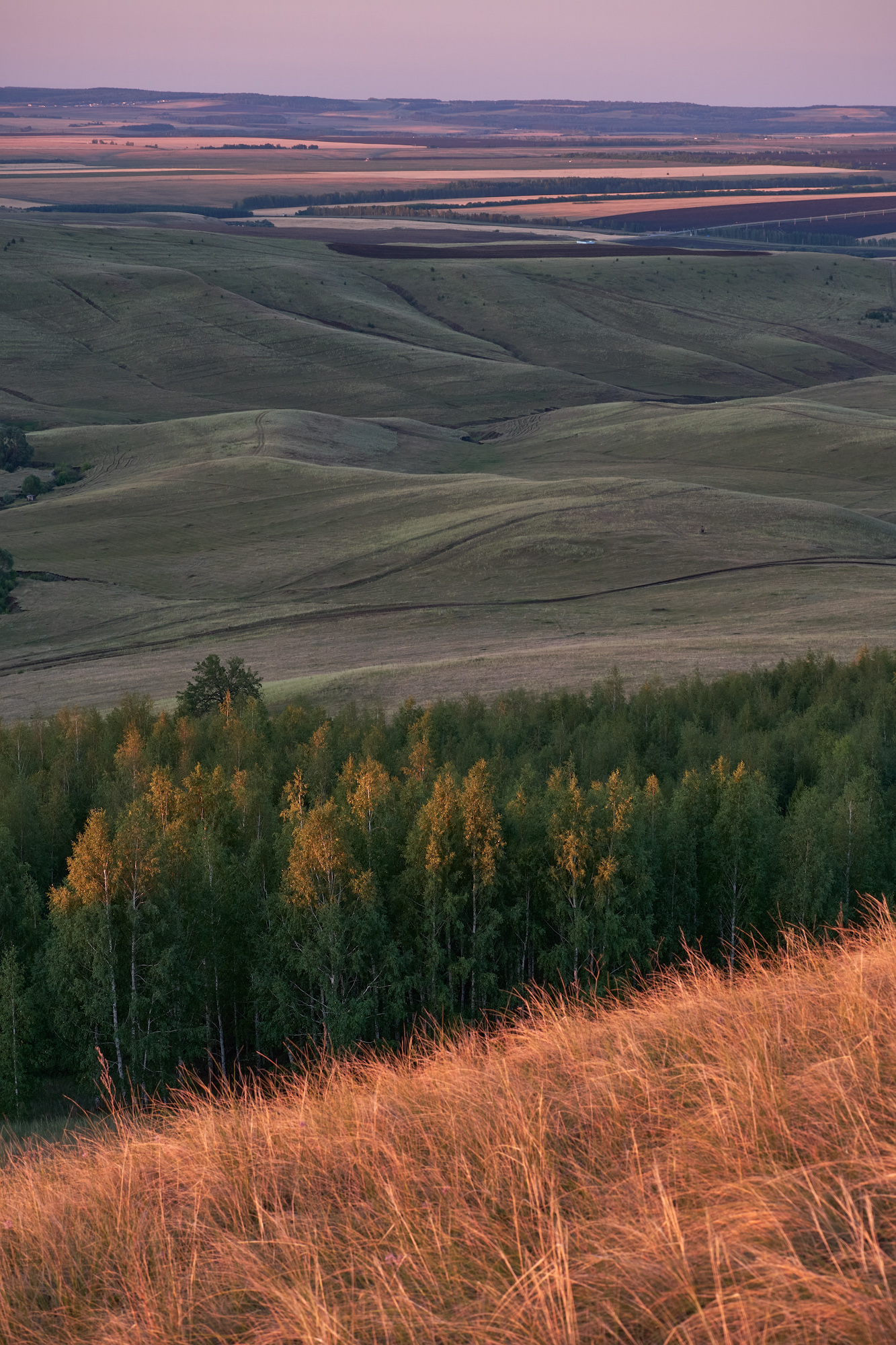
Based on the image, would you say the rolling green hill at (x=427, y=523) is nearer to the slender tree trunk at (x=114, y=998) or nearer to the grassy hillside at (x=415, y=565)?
the grassy hillside at (x=415, y=565)

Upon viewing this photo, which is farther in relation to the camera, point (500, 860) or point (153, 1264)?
point (500, 860)

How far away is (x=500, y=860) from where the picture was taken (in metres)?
32.0

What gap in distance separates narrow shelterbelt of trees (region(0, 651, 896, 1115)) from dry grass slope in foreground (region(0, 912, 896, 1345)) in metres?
15.2

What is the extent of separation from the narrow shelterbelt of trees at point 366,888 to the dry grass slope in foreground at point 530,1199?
49.7 feet

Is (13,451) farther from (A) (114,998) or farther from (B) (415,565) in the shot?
→ (A) (114,998)

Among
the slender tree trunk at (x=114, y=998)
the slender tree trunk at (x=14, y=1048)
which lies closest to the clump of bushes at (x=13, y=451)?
the slender tree trunk at (x=114, y=998)

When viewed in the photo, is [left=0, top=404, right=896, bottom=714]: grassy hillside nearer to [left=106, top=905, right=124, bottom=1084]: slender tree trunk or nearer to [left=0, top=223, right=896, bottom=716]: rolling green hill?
[left=0, top=223, right=896, bottom=716]: rolling green hill

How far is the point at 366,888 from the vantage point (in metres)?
29.2

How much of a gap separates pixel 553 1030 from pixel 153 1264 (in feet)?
12.2

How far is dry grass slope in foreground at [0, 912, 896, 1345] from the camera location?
588cm

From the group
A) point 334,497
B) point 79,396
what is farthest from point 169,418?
point 334,497

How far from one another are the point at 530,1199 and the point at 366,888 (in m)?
22.5

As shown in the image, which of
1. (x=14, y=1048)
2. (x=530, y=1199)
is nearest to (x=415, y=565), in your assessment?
(x=14, y=1048)

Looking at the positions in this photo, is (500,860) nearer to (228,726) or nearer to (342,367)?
(228,726)
